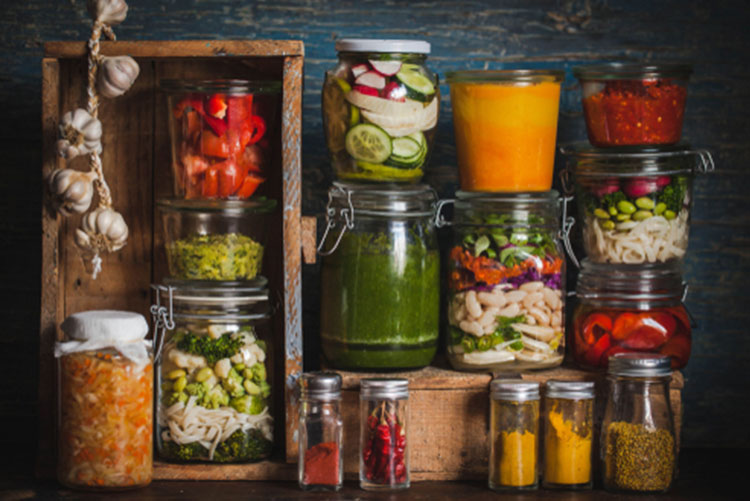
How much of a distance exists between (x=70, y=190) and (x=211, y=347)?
0.33 metres

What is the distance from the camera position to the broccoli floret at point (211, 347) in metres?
1.48

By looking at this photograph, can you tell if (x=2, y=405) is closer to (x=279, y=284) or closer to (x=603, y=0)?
(x=279, y=284)

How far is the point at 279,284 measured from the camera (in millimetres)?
1689

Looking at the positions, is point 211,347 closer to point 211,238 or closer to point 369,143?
point 211,238

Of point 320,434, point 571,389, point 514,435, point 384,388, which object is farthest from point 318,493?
point 571,389

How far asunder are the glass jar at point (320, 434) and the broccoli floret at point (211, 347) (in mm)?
130

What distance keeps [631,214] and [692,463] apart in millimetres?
471

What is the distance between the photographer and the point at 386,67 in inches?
57.8

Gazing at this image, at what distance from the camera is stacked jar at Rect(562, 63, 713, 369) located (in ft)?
4.95

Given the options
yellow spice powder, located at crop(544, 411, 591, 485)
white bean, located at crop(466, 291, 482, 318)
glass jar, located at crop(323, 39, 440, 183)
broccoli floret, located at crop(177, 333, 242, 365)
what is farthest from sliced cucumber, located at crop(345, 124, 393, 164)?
yellow spice powder, located at crop(544, 411, 591, 485)

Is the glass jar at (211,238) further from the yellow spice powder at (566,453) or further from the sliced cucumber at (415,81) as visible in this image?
the yellow spice powder at (566,453)

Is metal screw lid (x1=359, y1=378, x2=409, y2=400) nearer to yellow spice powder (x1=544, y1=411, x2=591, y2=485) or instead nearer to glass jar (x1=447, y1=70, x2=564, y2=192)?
yellow spice powder (x1=544, y1=411, x2=591, y2=485)

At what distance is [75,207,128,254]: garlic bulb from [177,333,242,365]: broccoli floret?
0.20 metres

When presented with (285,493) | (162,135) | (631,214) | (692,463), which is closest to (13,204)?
(162,135)
